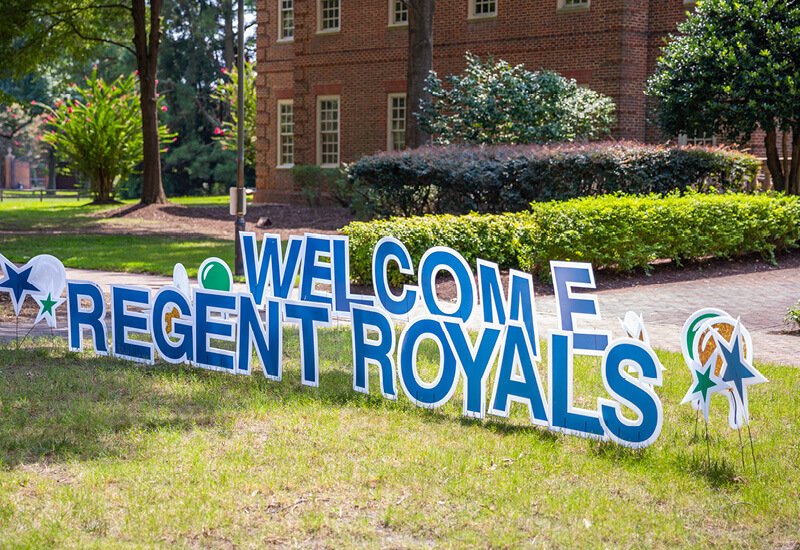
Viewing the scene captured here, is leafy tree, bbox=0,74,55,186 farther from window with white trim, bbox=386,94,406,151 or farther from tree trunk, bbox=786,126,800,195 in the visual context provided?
tree trunk, bbox=786,126,800,195

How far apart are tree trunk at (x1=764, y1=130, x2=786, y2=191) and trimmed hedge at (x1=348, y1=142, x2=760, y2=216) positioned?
1.40 metres

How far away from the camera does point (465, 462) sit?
15.5ft

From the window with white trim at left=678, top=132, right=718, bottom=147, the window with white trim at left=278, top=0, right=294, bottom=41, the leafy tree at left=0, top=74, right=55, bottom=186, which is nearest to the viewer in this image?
the window with white trim at left=678, top=132, right=718, bottom=147

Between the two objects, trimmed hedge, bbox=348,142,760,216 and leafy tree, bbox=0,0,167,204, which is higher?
leafy tree, bbox=0,0,167,204

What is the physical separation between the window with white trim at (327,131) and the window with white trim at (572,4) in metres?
8.18

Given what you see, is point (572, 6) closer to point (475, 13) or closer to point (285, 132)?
point (475, 13)

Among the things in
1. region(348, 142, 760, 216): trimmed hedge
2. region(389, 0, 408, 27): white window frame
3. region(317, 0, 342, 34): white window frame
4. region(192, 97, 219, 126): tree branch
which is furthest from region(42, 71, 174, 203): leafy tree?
region(192, 97, 219, 126): tree branch

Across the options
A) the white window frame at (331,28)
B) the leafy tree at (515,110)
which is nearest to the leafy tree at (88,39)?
the white window frame at (331,28)

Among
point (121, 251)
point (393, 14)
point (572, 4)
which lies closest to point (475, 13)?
point (393, 14)

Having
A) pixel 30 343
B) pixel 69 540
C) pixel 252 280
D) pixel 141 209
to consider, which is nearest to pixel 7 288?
pixel 30 343

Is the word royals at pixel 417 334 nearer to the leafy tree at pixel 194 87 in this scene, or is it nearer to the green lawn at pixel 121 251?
the green lawn at pixel 121 251

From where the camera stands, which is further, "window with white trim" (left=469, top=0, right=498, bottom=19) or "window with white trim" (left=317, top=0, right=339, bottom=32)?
"window with white trim" (left=317, top=0, right=339, bottom=32)

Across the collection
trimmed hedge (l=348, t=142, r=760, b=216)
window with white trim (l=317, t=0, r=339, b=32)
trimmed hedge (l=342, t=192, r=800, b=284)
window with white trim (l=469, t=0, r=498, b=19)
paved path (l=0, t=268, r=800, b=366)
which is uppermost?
window with white trim (l=317, t=0, r=339, b=32)

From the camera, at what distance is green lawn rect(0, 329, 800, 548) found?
3.84m
